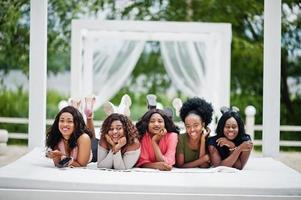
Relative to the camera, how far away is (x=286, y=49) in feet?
35.6

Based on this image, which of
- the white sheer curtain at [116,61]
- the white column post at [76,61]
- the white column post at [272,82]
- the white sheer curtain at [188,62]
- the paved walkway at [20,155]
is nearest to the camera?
the white column post at [272,82]

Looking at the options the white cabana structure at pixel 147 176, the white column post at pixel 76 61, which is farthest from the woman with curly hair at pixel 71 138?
the white column post at pixel 76 61

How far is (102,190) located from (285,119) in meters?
8.68

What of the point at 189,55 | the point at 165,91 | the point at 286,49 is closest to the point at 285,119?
the point at 286,49

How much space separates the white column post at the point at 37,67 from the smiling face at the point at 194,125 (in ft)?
5.20

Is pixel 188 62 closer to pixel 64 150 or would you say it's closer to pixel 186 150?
pixel 186 150

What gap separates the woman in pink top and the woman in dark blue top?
28 cm

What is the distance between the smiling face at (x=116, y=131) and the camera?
135 inches

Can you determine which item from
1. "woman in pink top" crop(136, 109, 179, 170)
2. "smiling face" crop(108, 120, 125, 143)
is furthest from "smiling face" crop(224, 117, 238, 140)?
"smiling face" crop(108, 120, 125, 143)

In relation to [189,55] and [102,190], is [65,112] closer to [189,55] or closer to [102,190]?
[102,190]

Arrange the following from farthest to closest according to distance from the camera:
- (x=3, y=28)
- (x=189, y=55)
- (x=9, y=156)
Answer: (x=3, y=28)
(x=9, y=156)
(x=189, y=55)

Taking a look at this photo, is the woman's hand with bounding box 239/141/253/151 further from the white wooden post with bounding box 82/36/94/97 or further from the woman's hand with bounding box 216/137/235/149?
the white wooden post with bounding box 82/36/94/97

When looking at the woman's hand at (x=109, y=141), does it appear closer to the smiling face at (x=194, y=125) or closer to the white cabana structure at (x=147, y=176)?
the white cabana structure at (x=147, y=176)

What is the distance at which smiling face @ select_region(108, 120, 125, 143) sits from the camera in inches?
135
